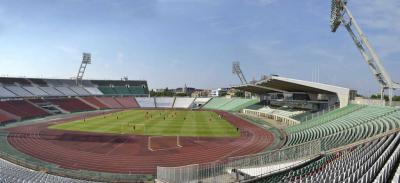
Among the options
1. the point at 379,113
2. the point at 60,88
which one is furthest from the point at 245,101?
the point at 379,113

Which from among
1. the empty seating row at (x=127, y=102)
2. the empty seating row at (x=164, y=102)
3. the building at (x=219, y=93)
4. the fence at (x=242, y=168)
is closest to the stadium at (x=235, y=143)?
the fence at (x=242, y=168)

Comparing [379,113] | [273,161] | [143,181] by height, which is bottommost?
[143,181]

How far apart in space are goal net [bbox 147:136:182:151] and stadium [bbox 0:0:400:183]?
0.10m

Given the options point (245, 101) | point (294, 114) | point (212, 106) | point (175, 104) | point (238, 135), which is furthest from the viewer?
point (175, 104)

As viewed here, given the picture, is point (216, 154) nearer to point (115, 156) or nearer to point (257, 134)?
point (115, 156)

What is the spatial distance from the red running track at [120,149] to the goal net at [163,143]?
593 millimetres

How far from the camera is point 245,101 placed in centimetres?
8269

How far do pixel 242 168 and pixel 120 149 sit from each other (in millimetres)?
16425

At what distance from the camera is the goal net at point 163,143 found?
3180cm

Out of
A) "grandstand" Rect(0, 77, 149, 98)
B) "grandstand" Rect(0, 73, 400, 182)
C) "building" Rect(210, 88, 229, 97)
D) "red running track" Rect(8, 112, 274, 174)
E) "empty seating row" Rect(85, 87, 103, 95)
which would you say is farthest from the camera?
"building" Rect(210, 88, 229, 97)

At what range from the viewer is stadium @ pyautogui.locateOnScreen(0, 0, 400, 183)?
15.0m

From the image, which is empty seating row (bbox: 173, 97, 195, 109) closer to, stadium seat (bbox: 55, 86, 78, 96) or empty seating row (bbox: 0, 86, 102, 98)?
empty seating row (bbox: 0, 86, 102, 98)

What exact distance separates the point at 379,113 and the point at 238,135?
16255 millimetres

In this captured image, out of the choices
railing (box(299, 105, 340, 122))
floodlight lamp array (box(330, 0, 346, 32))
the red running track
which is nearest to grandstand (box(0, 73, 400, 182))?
railing (box(299, 105, 340, 122))
